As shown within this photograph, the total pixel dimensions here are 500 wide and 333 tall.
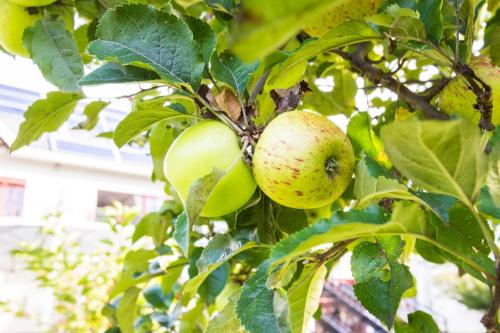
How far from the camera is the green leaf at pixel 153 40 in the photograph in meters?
0.48

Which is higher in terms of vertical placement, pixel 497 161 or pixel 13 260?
pixel 497 161

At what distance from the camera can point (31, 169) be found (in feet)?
5.61

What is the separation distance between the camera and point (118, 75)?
49 centimetres

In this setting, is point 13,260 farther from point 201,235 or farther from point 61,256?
point 201,235

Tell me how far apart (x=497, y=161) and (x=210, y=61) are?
335 mm

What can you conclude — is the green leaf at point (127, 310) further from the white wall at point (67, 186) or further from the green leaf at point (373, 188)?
the white wall at point (67, 186)

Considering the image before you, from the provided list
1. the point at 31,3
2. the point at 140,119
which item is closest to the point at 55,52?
the point at 31,3

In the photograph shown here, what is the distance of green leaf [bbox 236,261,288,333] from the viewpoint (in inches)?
16.2

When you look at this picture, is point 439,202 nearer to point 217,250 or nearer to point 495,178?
point 495,178

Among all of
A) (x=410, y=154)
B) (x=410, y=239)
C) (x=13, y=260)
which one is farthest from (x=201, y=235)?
(x=13, y=260)

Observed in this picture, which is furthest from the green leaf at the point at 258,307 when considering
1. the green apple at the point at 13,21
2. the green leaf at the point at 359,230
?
the green apple at the point at 13,21

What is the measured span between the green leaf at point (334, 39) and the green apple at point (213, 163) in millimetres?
96

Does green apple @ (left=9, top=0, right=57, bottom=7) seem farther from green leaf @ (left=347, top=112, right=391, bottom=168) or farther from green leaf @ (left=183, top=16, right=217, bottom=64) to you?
green leaf @ (left=347, top=112, right=391, bottom=168)

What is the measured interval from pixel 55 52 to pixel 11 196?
1279 millimetres
